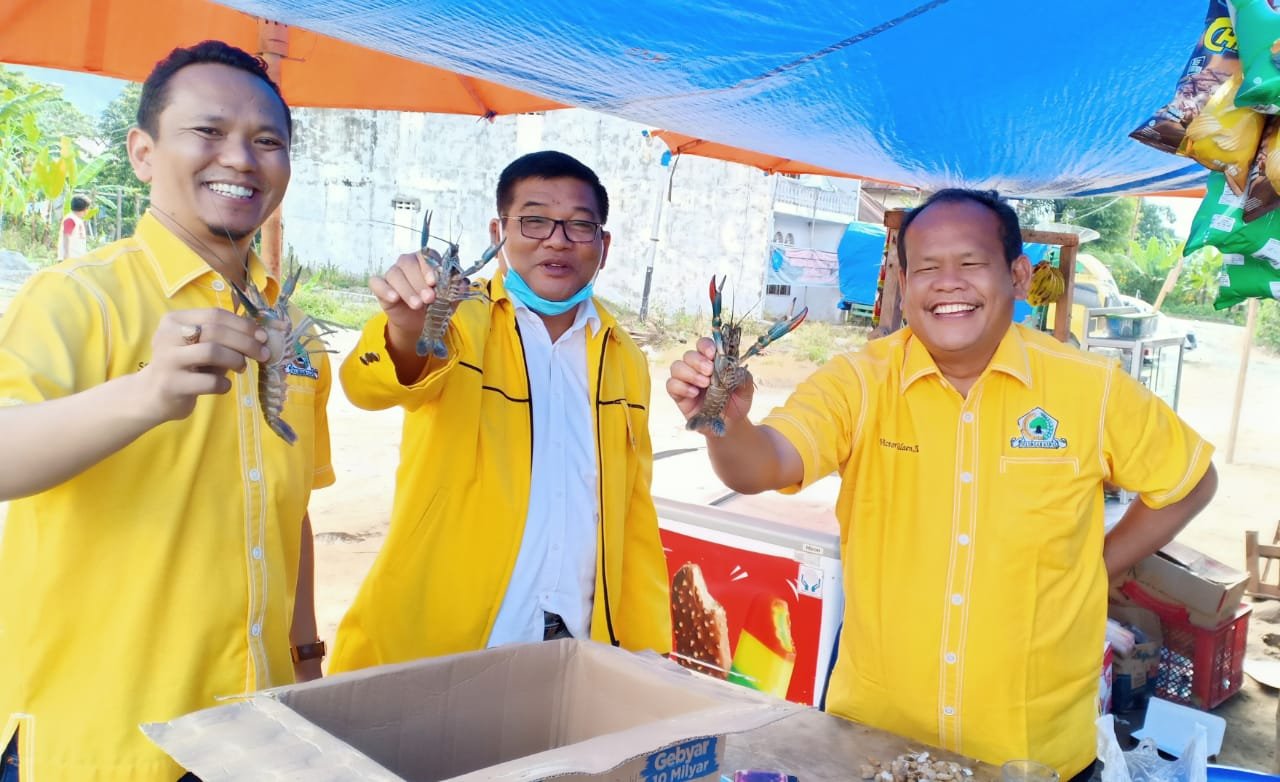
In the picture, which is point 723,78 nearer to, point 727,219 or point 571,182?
point 571,182

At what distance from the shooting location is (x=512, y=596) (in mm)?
2258

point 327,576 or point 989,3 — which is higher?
point 989,3

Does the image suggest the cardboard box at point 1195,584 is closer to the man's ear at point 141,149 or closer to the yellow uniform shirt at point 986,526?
the yellow uniform shirt at point 986,526

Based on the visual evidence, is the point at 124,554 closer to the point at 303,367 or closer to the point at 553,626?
the point at 303,367

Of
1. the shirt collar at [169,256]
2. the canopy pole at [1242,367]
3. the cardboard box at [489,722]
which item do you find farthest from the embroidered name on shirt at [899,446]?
the canopy pole at [1242,367]

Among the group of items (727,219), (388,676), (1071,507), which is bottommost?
(388,676)

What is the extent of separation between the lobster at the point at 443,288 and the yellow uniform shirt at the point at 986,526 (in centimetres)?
88

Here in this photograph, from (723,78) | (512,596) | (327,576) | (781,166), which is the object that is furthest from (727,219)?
(512,596)

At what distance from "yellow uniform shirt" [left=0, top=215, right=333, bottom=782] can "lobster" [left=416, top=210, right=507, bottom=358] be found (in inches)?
14.5

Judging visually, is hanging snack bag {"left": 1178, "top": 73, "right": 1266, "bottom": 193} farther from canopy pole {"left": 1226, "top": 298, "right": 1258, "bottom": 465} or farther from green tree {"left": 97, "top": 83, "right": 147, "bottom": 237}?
green tree {"left": 97, "top": 83, "right": 147, "bottom": 237}

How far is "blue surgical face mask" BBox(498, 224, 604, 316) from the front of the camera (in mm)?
2439

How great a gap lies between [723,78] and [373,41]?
123 cm

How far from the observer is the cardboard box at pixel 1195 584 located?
5.12 m

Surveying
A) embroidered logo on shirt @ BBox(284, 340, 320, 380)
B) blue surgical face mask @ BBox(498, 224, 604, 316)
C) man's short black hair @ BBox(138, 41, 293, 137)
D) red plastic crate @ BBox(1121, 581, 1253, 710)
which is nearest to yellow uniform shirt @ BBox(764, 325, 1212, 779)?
blue surgical face mask @ BBox(498, 224, 604, 316)
